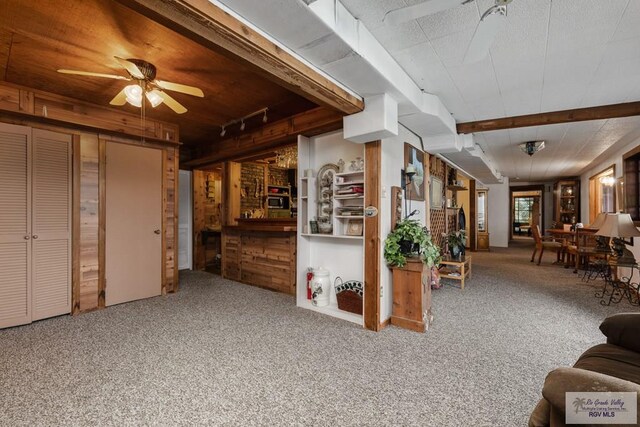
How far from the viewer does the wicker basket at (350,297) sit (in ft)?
11.1

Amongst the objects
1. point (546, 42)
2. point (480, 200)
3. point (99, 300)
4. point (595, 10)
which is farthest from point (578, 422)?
point (480, 200)

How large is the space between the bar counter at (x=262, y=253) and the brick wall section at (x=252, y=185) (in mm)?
1350

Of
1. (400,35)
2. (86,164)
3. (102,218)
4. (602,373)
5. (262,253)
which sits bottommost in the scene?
(602,373)

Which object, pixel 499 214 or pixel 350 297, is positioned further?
pixel 499 214

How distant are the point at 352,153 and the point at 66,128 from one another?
3.45m

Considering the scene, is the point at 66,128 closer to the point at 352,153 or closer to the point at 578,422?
the point at 352,153

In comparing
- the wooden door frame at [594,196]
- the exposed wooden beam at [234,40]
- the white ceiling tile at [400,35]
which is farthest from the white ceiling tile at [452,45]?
the wooden door frame at [594,196]

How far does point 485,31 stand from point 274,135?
9.90 feet

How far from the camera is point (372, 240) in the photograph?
10.4ft

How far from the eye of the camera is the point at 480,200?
34.9 feet

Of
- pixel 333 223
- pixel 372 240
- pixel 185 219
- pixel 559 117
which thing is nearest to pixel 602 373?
pixel 372 240

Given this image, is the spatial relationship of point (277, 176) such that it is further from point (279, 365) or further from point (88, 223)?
point (279, 365)

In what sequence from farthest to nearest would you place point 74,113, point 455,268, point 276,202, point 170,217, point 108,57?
point 276,202, point 455,268, point 170,217, point 74,113, point 108,57

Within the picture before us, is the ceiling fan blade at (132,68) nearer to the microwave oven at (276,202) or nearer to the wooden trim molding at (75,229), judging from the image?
the wooden trim molding at (75,229)
